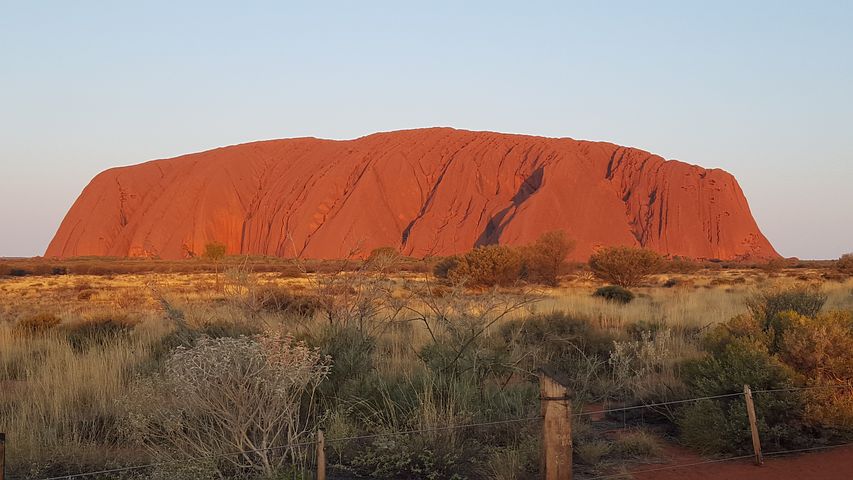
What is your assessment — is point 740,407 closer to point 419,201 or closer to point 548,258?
point 548,258

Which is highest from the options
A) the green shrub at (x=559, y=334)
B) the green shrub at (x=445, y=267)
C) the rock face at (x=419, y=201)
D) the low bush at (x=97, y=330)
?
the rock face at (x=419, y=201)

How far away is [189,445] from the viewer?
530 cm

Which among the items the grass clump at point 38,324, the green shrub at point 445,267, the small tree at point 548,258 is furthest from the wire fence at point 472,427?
the small tree at point 548,258

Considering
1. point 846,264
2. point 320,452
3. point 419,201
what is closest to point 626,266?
point 846,264

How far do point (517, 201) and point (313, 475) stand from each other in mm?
61378

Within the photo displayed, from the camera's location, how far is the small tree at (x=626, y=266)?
28.5 metres

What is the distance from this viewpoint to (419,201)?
69.2 metres

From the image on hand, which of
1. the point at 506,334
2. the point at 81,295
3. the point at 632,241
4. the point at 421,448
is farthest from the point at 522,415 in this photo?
the point at 632,241

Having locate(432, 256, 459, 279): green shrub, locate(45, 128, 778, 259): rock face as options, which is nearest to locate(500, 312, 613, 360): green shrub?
locate(432, 256, 459, 279): green shrub

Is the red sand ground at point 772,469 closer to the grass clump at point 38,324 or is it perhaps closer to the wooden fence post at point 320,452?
the wooden fence post at point 320,452

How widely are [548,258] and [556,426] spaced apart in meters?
26.7

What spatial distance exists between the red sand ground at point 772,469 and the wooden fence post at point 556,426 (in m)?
1.74

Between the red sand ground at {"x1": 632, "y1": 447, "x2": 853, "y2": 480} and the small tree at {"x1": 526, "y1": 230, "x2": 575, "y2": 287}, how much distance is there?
22.8 m

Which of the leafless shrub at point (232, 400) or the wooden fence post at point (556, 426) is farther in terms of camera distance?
the leafless shrub at point (232, 400)
